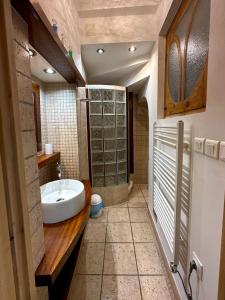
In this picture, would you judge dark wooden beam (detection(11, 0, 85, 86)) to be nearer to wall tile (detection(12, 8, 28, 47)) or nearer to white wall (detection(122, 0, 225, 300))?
wall tile (detection(12, 8, 28, 47))

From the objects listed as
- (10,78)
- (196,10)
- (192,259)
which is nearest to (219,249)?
(192,259)

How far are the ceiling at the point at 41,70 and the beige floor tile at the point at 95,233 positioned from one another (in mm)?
1901

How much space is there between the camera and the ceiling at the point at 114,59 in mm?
2230

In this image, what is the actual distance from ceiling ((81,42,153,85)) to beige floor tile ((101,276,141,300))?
2.59 m

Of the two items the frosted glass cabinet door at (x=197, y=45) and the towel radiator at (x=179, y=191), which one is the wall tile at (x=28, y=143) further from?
the frosted glass cabinet door at (x=197, y=45)

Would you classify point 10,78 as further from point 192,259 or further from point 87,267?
point 87,267

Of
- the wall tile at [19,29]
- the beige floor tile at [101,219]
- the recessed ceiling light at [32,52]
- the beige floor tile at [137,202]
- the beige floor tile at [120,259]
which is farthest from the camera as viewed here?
the beige floor tile at [137,202]

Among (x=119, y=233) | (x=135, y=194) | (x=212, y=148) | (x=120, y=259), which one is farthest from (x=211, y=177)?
(x=135, y=194)

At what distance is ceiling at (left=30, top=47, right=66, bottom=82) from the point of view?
130cm

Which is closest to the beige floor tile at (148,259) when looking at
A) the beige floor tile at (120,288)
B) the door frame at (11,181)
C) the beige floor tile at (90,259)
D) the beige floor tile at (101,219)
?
the beige floor tile at (120,288)

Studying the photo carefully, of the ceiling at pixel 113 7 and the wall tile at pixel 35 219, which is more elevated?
the ceiling at pixel 113 7

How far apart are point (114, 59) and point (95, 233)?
2523 millimetres

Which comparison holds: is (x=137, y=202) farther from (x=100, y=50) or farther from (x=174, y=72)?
(x=100, y=50)

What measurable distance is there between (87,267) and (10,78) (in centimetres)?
179
